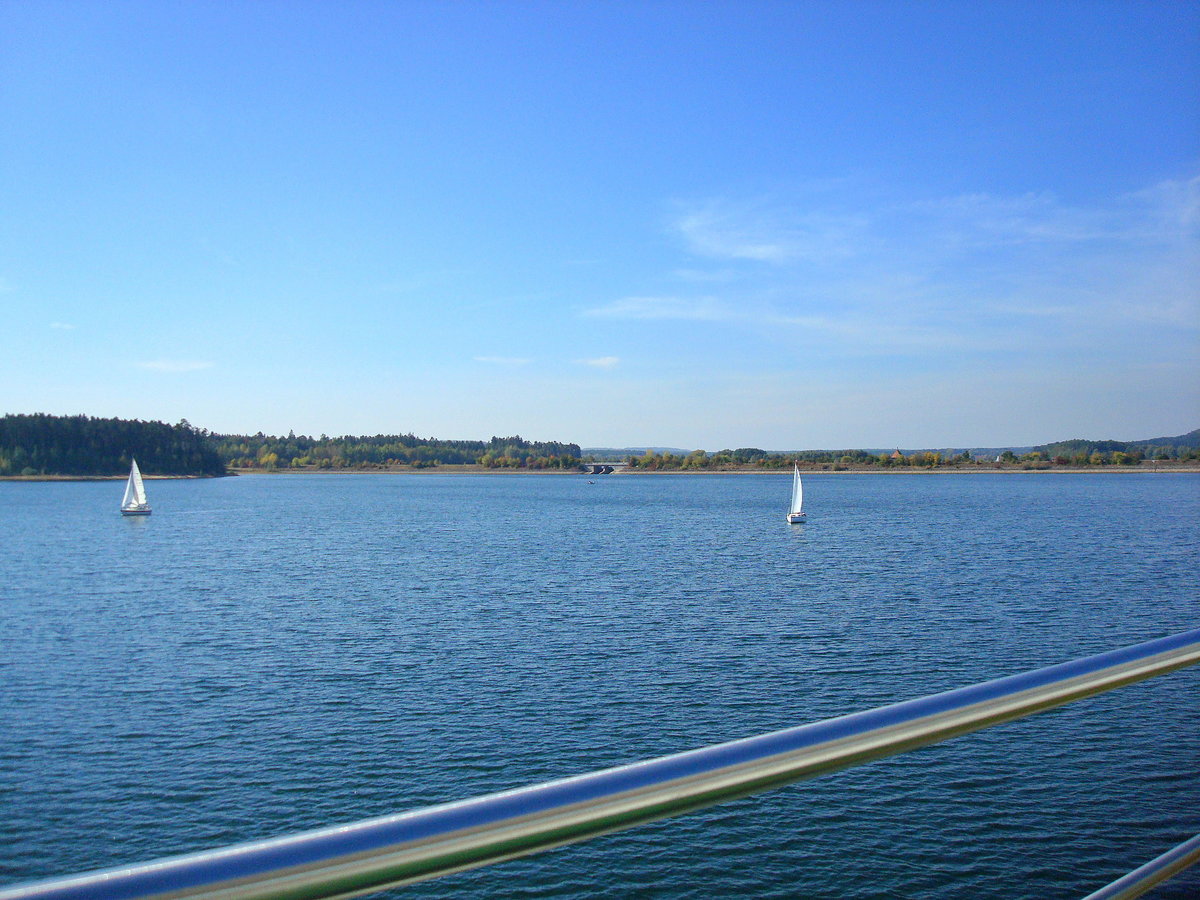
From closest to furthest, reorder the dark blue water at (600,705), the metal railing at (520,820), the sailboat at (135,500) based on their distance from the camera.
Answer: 1. the metal railing at (520,820)
2. the dark blue water at (600,705)
3. the sailboat at (135,500)

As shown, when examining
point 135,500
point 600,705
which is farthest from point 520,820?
point 135,500

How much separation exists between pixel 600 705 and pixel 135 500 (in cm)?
9517

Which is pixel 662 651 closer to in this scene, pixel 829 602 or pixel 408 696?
pixel 408 696

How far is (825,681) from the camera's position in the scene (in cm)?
2633

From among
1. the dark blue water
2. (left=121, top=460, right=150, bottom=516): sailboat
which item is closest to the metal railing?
the dark blue water

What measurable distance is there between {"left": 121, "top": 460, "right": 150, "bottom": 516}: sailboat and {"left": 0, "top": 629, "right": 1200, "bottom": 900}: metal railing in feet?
360

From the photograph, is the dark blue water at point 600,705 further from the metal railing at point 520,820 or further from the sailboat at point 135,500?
the sailboat at point 135,500

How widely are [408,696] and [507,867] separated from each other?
1005 centimetres

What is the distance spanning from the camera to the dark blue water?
16062 mm

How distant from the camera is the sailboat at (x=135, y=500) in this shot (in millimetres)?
100375

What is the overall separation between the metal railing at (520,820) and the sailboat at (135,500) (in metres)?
110

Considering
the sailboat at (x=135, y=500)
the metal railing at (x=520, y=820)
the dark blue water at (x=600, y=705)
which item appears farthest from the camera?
the sailboat at (x=135, y=500)

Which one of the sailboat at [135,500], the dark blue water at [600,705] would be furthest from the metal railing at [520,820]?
the sailboat at [135,500]

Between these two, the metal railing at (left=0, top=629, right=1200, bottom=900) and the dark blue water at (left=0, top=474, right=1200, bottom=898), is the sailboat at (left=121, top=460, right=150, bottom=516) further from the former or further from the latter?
the metal railing at (left=0, top=629, right=1200, bottom=900)
